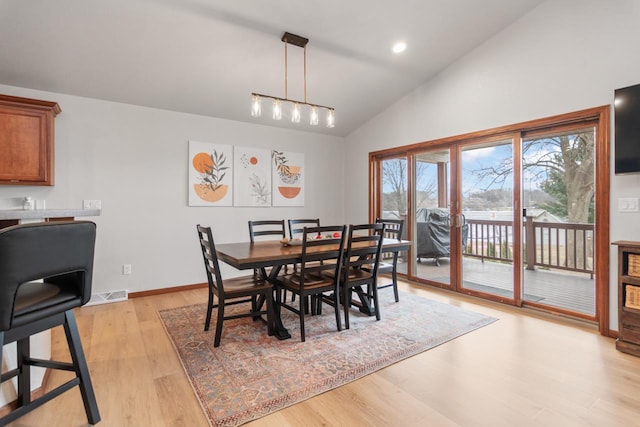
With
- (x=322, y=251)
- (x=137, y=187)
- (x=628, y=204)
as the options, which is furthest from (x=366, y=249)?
(x=137, y=187)

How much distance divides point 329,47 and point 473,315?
3.19m

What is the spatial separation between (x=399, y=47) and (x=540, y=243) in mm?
2692

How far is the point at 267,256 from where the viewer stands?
245 centimetres

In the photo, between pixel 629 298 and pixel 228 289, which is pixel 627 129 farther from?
pixel 228 289

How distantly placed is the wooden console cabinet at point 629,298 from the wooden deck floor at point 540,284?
58cm

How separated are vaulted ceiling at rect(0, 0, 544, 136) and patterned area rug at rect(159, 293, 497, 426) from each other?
8.46 ft

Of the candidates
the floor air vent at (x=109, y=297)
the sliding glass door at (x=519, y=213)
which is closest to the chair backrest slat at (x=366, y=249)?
the sliding glass door at (x=519, y=213)

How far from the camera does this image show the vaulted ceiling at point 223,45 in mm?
2672

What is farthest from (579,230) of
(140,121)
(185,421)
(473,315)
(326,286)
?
(140,121)

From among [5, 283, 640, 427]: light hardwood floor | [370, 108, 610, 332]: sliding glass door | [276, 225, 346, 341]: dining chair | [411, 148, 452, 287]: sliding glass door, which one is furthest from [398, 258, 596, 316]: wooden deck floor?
[276, 225, 346, 341]: dining chair

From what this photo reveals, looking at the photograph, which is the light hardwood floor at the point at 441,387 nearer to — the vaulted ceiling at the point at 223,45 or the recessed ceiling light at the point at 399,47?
the vaulted ceiling at the point at 223,45

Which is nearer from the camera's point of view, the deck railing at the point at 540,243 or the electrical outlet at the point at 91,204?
the deck railing at the point at 540,243

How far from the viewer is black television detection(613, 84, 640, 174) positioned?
2471 millimetres

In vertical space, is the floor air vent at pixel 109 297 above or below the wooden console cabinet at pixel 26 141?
below
